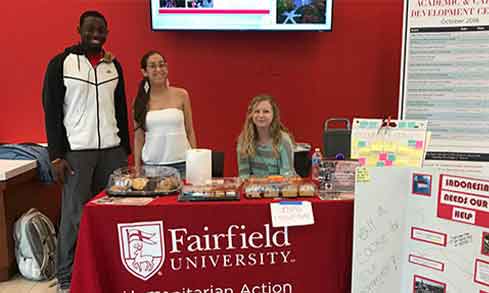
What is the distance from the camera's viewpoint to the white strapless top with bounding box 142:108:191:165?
2592mm

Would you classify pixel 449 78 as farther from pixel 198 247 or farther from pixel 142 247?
pixel 142 247

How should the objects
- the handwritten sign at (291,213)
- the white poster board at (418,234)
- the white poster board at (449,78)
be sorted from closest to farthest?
the white poster board at (418,234)
the handwritten sign at (291,213)
the white poster board at (449,78)

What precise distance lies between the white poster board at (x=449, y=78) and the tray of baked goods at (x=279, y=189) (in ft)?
4.62

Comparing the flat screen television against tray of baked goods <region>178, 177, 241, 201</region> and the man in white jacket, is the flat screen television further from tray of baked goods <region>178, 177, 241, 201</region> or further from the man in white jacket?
tray of baked goods <region>178, 177, 241, 201</region>

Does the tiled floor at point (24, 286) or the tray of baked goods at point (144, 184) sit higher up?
the tray of baked goods at point (144, 184)

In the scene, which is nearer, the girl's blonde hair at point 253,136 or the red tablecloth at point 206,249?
the red tablecloth at point 206,249

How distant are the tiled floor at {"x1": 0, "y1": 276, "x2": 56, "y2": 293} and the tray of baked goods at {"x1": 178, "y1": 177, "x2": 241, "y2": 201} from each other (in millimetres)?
1348

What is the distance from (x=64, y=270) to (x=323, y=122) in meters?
2.04

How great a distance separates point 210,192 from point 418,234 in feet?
2.63

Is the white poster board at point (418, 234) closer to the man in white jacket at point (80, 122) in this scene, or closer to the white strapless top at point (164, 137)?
the white strapless top at point (164, 137)

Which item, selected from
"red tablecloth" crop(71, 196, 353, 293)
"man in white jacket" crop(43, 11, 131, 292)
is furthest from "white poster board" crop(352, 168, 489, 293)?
"man in white jacket" crop(43, 11, 131, 292)

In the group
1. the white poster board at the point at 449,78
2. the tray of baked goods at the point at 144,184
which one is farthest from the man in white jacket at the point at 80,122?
the white poster board at the point at 449,78

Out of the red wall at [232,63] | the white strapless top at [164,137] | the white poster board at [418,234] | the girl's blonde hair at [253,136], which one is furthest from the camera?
the red wall at [232,63]

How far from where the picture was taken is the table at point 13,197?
273 centimetres
